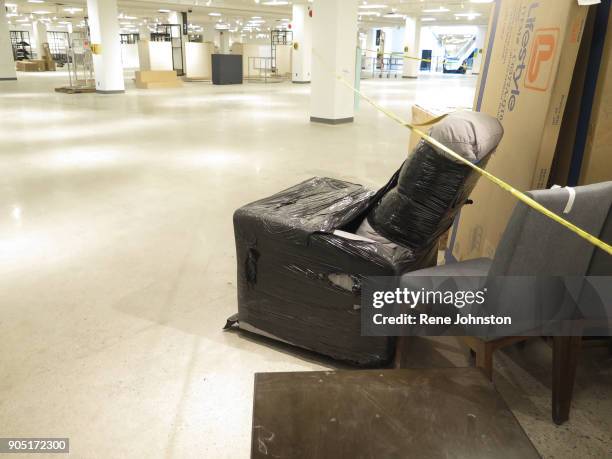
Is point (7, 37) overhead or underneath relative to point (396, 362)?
overhead

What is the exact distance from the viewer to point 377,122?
9.29m

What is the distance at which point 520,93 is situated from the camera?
228cm

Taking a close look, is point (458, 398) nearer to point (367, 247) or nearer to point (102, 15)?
point (367, 247)

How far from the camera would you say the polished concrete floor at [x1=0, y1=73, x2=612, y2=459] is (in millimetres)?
1688

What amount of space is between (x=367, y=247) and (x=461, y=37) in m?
35.2

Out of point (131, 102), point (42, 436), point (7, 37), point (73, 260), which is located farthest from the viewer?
point (7, 37)

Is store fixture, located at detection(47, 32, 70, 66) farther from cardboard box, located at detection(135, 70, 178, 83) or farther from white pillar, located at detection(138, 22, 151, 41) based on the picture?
cardboard box, located at detection(135, 70, 178, 83)

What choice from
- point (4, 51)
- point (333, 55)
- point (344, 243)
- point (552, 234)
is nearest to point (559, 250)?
point (552, 234)

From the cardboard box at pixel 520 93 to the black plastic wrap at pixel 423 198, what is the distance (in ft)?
1.72

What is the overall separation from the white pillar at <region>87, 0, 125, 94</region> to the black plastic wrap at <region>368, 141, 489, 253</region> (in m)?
12.9

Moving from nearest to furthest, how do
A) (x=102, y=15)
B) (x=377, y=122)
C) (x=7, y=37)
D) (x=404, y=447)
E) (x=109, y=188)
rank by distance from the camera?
(x=404, y=447) < (x=109, y=188) < (x=377, y=122) < (x=102, y=15) < (x=7, y=37)

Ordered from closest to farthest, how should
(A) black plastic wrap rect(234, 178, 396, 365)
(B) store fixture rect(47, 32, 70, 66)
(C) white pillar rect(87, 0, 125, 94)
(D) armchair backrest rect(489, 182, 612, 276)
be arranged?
(D) armchair backrest rect(489, 182, 612, 276)
(A) black plastic wrap rect(234, 178, 396, 365)
(C) white pillar rect(87, 0, 125, 94)
(B) store fixture rect(47, 32, 70, 66)

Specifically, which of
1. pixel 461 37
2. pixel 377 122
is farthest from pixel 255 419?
pixel 461 37

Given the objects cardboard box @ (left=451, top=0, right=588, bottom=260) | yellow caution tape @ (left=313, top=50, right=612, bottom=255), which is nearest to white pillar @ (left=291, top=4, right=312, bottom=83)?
cardboard box @ (left=451, top=0, right=588, bottom=260)
